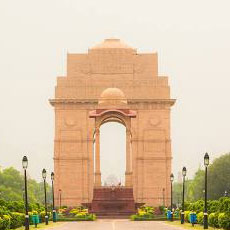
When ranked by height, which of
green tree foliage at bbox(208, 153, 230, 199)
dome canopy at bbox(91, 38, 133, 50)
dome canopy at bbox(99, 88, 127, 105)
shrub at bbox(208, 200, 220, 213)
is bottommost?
shrub at bbox(208, 200, 220, 213)

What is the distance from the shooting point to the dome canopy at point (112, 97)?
10269 cm

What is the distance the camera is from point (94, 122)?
11294cm

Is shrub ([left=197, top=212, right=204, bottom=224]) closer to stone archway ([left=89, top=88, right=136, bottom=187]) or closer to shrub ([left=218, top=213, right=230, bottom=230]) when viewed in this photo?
shrub ([left=218, top=213, right=230, bottom=230])

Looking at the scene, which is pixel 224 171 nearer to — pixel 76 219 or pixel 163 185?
pixel 163 185

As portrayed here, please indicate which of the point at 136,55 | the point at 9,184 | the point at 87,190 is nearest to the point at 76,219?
the point at 87,190

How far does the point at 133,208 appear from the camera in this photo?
89.6 m

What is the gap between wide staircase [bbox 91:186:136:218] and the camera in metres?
88.2

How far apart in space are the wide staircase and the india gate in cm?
1862

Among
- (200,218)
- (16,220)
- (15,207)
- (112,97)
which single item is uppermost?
(112,97)

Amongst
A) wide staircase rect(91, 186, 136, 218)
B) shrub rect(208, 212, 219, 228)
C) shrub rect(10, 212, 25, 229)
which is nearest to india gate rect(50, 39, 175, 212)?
wide staircase rect(91, 186, 136, 218)

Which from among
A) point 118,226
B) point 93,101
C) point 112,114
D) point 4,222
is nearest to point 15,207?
point 118,226

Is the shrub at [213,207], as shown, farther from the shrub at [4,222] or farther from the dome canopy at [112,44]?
the dome canopy at [112,44]

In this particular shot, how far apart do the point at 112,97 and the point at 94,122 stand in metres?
10.8

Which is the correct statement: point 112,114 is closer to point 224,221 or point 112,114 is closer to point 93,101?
point 93,101
